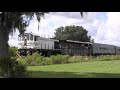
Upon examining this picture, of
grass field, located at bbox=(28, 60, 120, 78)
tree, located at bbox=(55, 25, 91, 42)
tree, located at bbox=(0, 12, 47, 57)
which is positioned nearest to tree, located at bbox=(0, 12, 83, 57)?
tree, located at bbox=(0, 12, 47, 57)

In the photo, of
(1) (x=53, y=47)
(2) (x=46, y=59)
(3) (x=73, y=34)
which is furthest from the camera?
(3) (x=73, y=34)

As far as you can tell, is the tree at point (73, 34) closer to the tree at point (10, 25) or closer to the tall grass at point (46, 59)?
the tall grass at point (46, 59)

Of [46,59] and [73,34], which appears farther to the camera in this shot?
[73,34]

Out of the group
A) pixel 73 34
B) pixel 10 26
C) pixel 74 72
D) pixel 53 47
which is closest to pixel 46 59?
pixel 74 72

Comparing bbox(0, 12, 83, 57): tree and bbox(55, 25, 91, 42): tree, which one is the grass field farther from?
bbox(55, 25, 91, 42): tree

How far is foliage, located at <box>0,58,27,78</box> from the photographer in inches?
455

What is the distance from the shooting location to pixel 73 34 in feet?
284

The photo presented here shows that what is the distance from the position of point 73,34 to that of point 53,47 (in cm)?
4735

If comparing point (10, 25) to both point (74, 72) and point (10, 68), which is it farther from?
point (74, 72)

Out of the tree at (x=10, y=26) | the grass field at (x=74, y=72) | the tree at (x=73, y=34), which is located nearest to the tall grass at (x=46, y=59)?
the grass field at (x=74, y=72)

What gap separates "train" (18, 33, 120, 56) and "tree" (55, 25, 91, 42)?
25.2 meters
